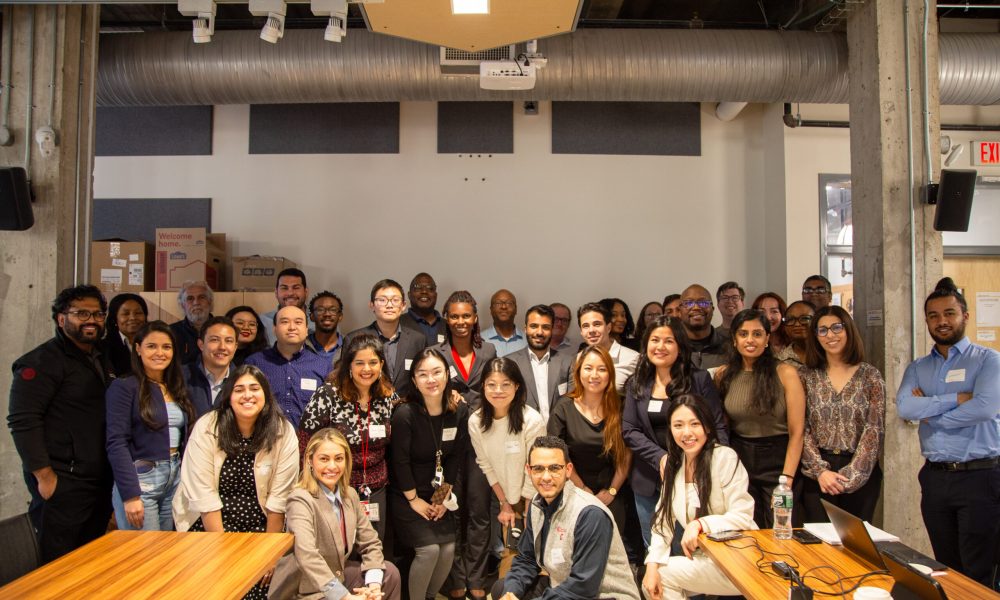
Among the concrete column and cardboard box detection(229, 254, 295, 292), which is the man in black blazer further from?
the concrete column

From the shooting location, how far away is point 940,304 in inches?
116

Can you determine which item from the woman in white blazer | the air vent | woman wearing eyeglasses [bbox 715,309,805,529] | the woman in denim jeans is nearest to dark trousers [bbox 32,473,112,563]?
the woman in denim jeans

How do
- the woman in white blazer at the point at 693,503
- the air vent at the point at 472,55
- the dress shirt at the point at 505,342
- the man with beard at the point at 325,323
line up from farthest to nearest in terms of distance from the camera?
the dress shirt at the point at 505,342 → the man with beard at the point at 325,323 → the air vent at the point at 472,55 → the woman in white blazer at the point at 693,503

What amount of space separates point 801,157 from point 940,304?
2.88 m

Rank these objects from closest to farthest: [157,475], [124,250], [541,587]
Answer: [541,587] → [157,475] → [124,250]

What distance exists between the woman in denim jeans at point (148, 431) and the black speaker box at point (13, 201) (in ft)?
4.38

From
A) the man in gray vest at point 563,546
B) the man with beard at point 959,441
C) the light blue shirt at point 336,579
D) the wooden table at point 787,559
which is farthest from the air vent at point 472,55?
the wooden table at point 787,559

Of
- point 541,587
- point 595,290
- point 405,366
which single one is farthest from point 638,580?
point 595,290

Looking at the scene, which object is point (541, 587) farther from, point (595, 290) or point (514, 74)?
point (595, 290)

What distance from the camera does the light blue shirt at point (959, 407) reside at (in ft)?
9.16

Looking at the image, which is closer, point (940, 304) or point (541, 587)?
point (541, 587)

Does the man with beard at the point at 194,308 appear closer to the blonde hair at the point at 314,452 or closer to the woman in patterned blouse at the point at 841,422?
the blonde hair at the point at 314,452

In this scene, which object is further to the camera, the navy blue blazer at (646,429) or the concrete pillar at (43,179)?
the concrete pillar at (43,179)

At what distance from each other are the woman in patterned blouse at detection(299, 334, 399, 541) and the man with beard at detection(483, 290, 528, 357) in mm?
1383
